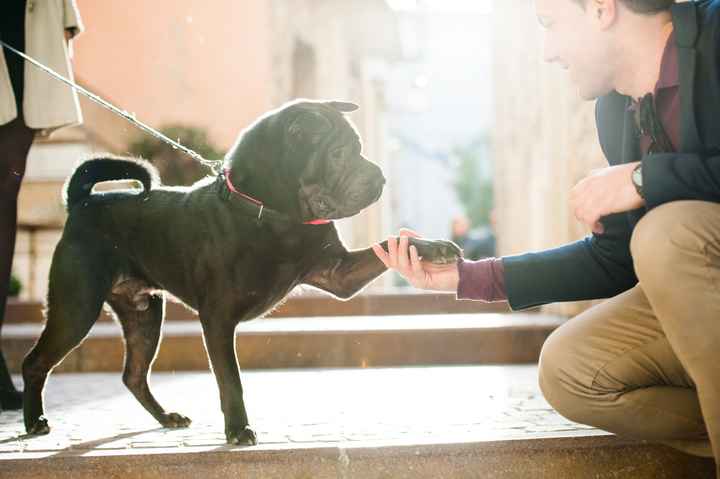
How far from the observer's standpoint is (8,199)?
326 centimetres

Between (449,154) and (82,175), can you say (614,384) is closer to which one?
(82,175)

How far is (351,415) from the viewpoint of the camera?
283 cm

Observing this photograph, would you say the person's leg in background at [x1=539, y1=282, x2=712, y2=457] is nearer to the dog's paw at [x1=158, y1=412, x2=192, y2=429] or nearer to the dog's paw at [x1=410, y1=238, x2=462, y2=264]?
the dog's paw at [x1=410, y1=238, x2=462, y2=264]

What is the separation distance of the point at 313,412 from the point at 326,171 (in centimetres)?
100

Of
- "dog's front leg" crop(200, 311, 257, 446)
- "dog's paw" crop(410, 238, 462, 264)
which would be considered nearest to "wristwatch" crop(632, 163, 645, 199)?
"dog's paw" crop(410, 238, 462, 264)

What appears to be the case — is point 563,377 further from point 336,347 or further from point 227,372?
point 336,347

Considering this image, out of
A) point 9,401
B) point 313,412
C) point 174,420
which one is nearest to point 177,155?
point 9,401

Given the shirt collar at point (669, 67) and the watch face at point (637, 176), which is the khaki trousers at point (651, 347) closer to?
the watch face at point (637, 176)

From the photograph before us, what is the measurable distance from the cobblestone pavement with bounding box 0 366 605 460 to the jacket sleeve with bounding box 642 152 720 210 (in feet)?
2.46

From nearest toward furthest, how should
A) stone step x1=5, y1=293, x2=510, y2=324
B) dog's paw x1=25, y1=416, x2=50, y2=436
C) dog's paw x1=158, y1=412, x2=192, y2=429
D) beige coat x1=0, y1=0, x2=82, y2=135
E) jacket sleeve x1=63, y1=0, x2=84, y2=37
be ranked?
dog's paw x1=25, y1=416, x2=50, y2=436 → dog's paw x1=158, y1=412, x2=192, y2=429 → beige coat x1=0, y1=0, x2=82, y2=135 → jacket sleeve x1=63, y1=0, x2=84, y2=37 → stone step x1=5, y1=293, x2=510, y2=324

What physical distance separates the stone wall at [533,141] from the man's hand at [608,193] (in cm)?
336

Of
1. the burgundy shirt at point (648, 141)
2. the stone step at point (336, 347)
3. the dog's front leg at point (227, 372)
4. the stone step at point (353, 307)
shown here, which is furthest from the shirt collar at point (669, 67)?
the stone step at point (353, 307)

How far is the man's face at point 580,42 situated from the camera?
2000mm

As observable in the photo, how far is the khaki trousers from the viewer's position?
1.73m
